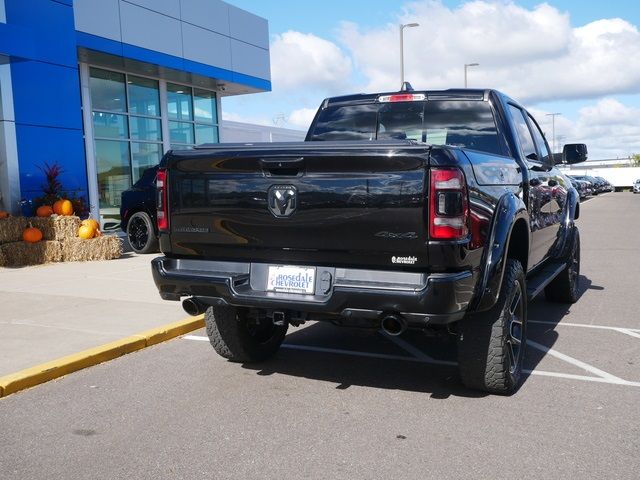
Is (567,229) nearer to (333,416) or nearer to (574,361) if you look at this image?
(574,361)

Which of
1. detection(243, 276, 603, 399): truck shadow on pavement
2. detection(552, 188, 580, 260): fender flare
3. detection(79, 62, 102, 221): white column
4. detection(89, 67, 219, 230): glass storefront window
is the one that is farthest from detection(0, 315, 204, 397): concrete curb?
detection(79, 62, 102, 221): white column

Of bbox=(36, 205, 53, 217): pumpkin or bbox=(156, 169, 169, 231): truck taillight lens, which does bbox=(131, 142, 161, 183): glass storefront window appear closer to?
bbox=(36, 205, 53, 217): pumpkin

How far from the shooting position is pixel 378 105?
5.86 metres

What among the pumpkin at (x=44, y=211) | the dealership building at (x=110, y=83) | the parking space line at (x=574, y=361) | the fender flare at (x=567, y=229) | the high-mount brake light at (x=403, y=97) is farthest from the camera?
the dealership building at (x=110, y=83)

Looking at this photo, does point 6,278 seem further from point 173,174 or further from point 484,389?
point 484,389

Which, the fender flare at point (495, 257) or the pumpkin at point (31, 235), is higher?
the fender flare at point (495, 257)

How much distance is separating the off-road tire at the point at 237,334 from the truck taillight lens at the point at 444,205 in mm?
1728

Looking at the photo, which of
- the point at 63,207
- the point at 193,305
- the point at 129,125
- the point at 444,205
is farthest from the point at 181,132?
the point at 444,205

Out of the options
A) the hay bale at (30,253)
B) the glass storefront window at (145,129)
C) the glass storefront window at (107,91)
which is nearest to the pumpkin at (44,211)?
the hay bale at (30,253)

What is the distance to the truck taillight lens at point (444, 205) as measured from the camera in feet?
12.0

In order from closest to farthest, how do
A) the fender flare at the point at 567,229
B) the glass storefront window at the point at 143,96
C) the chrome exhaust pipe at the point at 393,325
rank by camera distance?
the chrome exhaust pipe at the point at 393,325
the fender flare at the point at 567,229
the glass storefront window at the point at 143,96

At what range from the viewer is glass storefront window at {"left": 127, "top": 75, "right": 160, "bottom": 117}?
17312 mm

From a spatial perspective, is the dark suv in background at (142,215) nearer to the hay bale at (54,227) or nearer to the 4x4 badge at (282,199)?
the hay bale at (54,227)

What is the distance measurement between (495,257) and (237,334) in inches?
80.1
